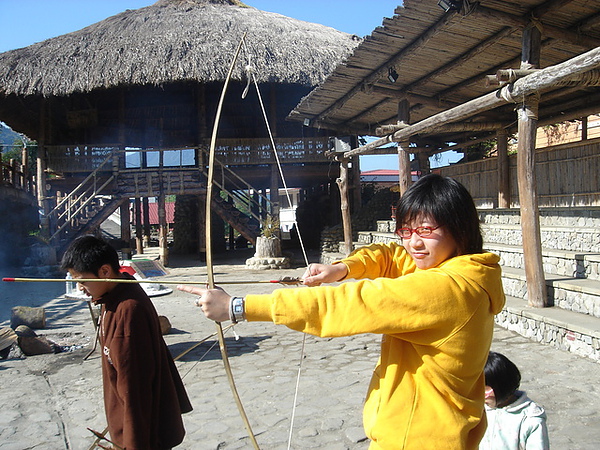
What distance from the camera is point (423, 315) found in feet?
4.38

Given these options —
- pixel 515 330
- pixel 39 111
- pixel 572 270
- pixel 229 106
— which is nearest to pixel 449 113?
pixel 572 270

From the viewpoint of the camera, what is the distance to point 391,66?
7785mm

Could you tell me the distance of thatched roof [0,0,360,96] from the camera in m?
13.9

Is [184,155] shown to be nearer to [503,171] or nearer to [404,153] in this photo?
[404,153]

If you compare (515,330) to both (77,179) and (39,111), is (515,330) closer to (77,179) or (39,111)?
(77,179)

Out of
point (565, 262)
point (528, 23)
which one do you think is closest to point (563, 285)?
point (565, 262)

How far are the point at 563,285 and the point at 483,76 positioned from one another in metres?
3.85

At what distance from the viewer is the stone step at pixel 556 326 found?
4629 mm

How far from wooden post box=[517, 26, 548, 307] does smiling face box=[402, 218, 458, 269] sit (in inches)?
171

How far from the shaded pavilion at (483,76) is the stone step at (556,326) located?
27 cm

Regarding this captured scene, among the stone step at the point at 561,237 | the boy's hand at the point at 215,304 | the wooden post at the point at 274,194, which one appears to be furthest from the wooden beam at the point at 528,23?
the wooden post at the point at 274,194

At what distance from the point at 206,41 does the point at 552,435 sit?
45.1 feet

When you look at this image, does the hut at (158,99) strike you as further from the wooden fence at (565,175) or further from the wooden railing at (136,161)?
the wooden fence at (565,175)

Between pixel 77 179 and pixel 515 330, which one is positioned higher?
pixel 77 179
